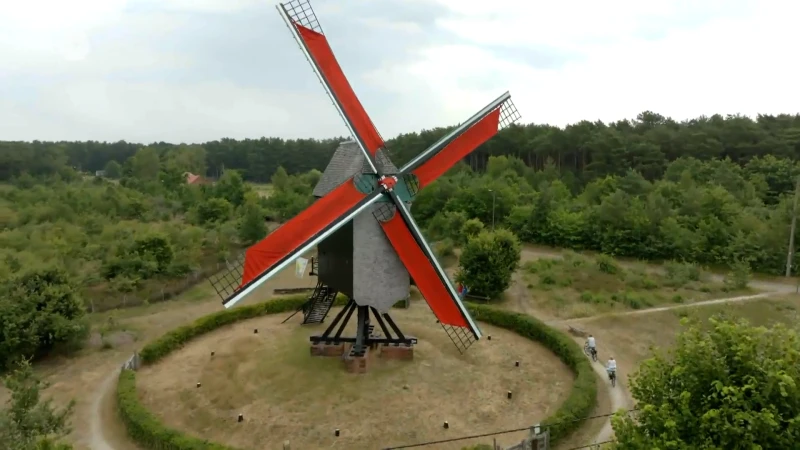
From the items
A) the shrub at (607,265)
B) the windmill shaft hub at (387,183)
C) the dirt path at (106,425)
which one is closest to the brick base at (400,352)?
the windmill shaft hub at (387,183)

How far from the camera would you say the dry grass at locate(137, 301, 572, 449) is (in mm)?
14133

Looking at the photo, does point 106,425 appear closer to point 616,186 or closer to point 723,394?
point 723,394

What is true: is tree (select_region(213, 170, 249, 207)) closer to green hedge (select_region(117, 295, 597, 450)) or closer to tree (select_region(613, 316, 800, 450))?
green hedge (select_region(117, 295, 597, 450))

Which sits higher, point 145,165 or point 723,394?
point 145,165

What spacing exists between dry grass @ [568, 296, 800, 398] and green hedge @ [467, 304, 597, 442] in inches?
69.0

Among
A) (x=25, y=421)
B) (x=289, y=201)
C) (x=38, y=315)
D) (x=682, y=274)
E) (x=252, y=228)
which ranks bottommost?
(x=682, y=274)

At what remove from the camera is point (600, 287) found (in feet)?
97.1

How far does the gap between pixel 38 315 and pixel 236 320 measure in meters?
7.30

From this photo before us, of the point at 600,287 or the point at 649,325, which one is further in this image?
the point at 600,287

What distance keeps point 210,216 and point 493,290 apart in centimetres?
3072

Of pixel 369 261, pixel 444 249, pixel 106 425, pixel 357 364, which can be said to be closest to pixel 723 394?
pixel 369 261

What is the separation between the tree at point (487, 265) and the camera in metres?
27.1

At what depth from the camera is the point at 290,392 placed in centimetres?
Answer: 1605

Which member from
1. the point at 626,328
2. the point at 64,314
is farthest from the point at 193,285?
the point at 626,328
